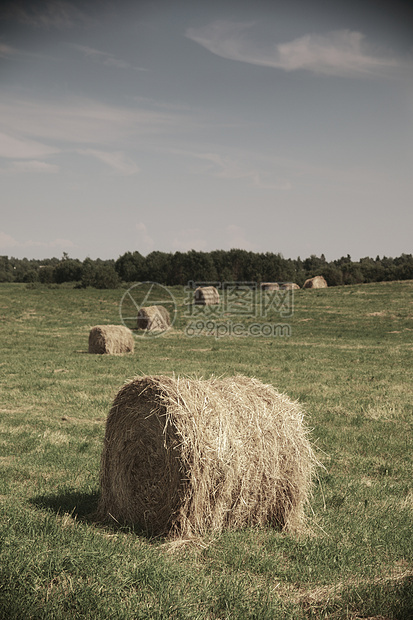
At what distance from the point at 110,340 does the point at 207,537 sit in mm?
17628

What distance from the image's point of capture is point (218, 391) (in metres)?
6.57

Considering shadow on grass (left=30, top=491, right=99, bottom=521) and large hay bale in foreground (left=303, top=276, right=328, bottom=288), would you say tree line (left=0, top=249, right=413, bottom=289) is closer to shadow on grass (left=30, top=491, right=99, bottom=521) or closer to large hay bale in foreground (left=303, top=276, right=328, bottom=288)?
large hay bale in foreground (left=303, top=276, right=328, bottom=288)

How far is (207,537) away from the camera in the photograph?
567cm

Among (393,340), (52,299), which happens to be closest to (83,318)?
(52,299)

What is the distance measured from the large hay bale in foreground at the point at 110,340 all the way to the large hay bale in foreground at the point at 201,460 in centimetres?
1624

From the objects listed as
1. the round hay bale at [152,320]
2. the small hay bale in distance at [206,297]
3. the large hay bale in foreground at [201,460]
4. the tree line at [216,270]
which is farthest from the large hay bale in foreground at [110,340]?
the tree line at [216,270]

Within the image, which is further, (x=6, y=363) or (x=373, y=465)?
(x=6, y=363)

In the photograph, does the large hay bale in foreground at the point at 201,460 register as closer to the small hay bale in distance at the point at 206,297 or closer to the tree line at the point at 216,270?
the small hay bale in distance at the point at 206,297

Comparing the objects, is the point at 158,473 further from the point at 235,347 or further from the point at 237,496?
the point at 235,347

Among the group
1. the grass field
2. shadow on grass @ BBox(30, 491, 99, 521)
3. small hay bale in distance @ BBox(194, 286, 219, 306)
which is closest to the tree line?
small hay bale in distance @ BBox(194, 286, 219, 306)

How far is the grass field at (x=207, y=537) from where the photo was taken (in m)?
4.51

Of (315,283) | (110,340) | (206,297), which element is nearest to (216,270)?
(315,283)

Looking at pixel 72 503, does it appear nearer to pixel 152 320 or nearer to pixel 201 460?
pixel 201 460

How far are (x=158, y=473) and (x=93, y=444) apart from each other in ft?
12.3
